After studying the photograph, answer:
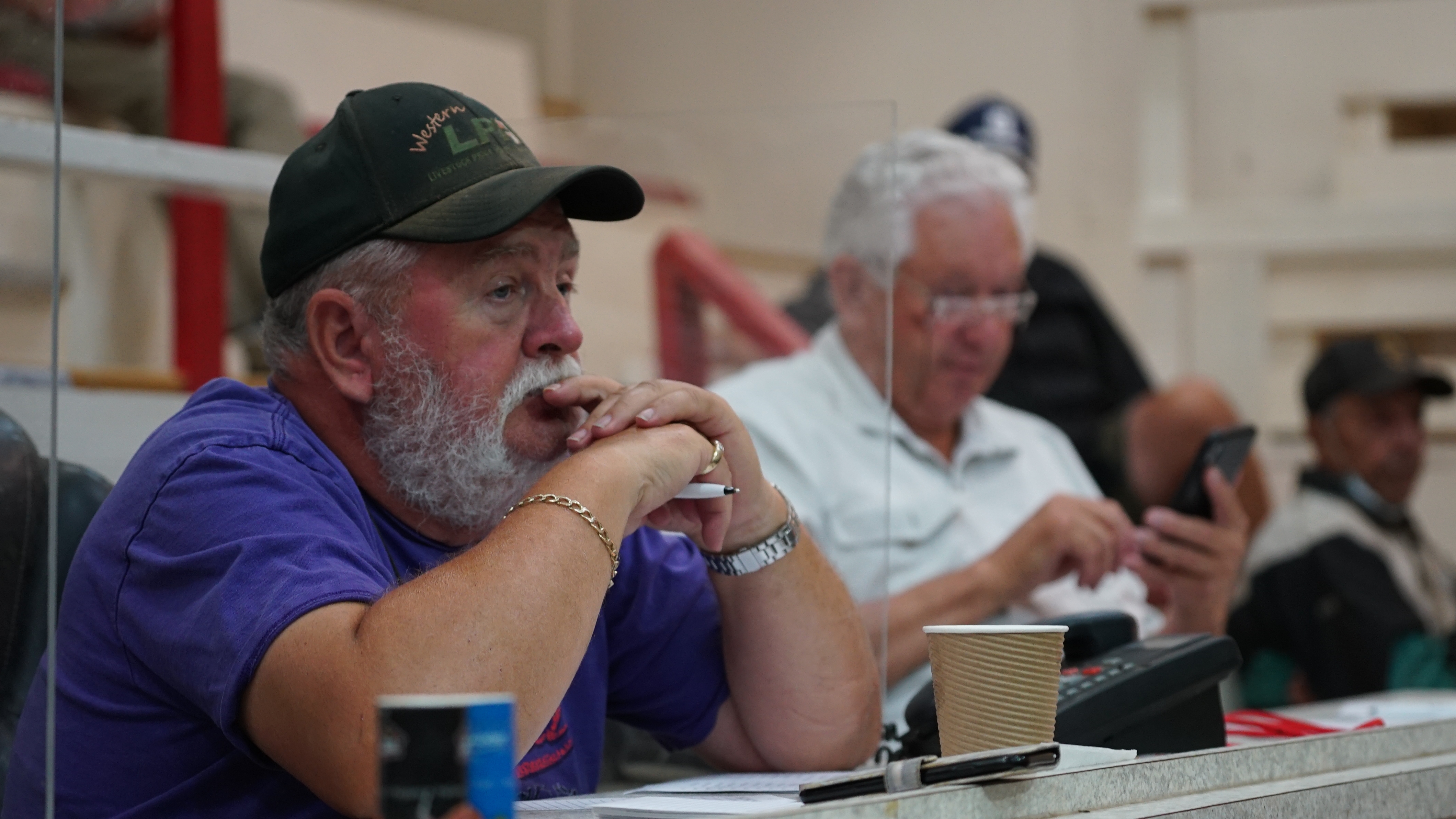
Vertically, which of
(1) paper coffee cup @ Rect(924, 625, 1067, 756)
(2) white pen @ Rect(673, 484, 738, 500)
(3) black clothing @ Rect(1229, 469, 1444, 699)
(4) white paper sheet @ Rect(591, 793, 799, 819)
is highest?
(2) white pen @ Rect(673, 484, 738, 500)

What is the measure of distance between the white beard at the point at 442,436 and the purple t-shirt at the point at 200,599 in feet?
0.15

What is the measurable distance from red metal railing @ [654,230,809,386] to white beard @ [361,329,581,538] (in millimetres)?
1077

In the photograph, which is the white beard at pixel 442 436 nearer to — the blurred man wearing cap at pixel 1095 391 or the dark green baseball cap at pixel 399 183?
the dark green baseball cap at pixel 399 183

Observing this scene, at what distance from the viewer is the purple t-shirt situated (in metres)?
0.97

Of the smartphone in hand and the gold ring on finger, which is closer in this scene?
the gold ring on finger

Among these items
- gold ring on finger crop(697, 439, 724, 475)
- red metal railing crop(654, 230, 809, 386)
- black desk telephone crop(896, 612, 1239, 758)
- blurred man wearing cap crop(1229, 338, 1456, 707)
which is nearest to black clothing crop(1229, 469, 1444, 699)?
blurred man wearing cap crop(1229, 338, 1456, 707)

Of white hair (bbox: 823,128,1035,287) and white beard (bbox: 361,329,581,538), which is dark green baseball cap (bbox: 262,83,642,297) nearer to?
white beard (bbox: 361,329,581,538)

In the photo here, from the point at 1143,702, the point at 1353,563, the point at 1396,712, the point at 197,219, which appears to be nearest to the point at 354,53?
the point at 197,219

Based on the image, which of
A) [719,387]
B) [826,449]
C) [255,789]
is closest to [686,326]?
[719,387]

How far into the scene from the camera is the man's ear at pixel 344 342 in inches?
47.5

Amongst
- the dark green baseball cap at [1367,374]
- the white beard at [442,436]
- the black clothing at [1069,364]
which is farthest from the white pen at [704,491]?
the dark green baseball cap at [1367,374]

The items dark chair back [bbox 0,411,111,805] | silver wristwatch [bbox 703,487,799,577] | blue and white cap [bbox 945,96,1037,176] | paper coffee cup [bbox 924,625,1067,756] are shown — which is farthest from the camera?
blue and white cap [bbox 945,96,1037,176]

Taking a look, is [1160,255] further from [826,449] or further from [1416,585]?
[826,449]

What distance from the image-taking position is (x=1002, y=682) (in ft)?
3.37
